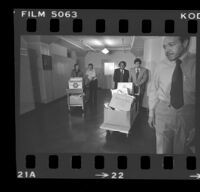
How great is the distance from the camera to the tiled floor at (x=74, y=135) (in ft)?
7.76

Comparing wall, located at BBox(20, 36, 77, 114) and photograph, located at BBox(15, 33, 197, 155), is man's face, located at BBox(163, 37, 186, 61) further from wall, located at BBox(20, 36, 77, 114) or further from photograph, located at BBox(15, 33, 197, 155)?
wall, located at BBox(20, 36, 77, 114)

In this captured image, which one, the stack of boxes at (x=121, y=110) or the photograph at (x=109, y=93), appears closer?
the photograph at (x=109, y=93)

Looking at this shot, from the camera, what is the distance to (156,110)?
235 centimetres

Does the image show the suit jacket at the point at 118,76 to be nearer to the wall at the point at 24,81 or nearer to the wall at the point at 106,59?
the wall at the point at 106,59

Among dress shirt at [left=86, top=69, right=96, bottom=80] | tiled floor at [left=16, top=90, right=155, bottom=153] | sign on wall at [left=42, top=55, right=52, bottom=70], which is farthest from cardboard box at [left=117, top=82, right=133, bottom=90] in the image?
sign on wall at [left=42, top=55, right=52, bottom=70]

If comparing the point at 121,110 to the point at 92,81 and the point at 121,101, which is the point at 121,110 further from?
the point at 92,81

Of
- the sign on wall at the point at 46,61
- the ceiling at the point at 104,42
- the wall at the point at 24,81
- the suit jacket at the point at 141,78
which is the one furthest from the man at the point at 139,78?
the wall at the point at 24,81

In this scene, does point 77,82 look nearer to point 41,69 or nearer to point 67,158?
point 41,69

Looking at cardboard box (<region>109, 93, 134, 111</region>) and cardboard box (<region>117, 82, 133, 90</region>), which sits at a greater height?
cardboard box (<region>117, 82, 133, 90</region>)

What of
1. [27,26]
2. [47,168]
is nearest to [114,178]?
[47,168]

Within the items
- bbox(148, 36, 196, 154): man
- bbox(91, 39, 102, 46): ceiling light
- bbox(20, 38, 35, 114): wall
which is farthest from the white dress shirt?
bbox(20, 38, 35, 114): wall

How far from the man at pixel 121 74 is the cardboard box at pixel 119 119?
0.28 metres

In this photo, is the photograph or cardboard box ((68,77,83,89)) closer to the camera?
the photograph

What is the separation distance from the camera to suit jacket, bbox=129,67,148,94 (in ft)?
7.59
